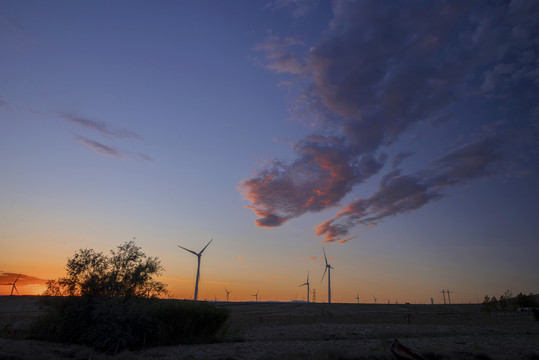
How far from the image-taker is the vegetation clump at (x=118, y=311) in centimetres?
3089

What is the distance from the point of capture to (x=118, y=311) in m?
31.0

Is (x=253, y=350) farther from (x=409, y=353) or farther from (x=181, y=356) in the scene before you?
(x=409, y=353)

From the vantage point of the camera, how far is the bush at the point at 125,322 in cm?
3052

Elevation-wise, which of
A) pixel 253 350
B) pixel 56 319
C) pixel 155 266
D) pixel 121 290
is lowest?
pixel 253 350

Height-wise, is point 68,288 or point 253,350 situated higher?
point 68,288

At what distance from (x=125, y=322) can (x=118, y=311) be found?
117 centimetres

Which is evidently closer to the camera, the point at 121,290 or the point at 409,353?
the point at 409,353

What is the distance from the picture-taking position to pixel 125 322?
102ft

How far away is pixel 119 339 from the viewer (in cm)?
2956

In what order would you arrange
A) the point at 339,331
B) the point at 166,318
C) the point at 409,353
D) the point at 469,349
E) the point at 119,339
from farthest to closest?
the point at 339,331 → the point at 166,318 → the point at 469,349 → the point at 119,339 → the point at 409,353

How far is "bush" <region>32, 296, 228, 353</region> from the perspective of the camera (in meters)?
30.5

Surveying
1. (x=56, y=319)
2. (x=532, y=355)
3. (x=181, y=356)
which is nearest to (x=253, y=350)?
(x=181, y=356)

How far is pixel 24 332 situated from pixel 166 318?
15019 millimetres

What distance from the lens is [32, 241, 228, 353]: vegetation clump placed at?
30.9 metres
